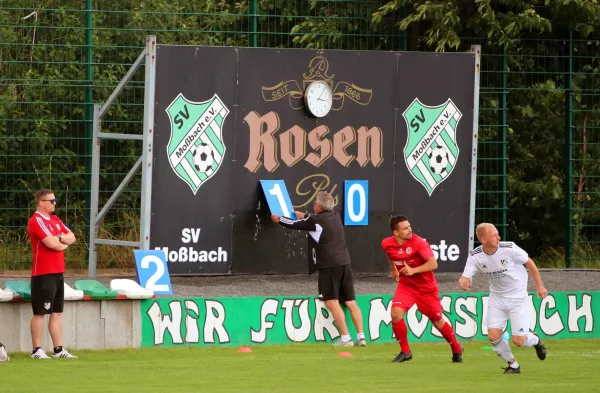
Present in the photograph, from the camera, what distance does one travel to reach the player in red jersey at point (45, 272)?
15.7m

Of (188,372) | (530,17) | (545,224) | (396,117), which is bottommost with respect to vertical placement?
(188,372)

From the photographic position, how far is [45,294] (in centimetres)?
1570

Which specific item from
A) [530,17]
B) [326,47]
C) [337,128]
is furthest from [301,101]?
[530,17]

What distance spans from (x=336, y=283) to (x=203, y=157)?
7.57 ft

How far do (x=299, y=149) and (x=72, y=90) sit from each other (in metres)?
3.14

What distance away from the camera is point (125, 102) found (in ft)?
64.3

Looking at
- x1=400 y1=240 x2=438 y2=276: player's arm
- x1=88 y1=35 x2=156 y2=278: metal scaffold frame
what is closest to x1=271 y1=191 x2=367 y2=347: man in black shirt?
x1=88 y1=35 x2=156 y2=278: metal scaffold frame

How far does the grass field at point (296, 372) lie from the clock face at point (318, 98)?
307 cm

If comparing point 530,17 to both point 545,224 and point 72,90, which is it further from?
point 72,90

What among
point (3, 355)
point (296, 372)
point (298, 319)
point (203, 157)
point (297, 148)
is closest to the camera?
point (296, 372)

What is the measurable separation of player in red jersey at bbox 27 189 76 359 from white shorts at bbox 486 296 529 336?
15.3 ft

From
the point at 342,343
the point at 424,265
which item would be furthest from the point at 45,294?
the point at 424,265

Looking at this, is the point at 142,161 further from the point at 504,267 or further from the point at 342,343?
the point at 504,267

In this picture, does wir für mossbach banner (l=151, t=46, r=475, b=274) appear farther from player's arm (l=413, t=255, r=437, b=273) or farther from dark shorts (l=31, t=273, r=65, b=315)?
player's arm (l=413, t=255, r=437, b=273)
